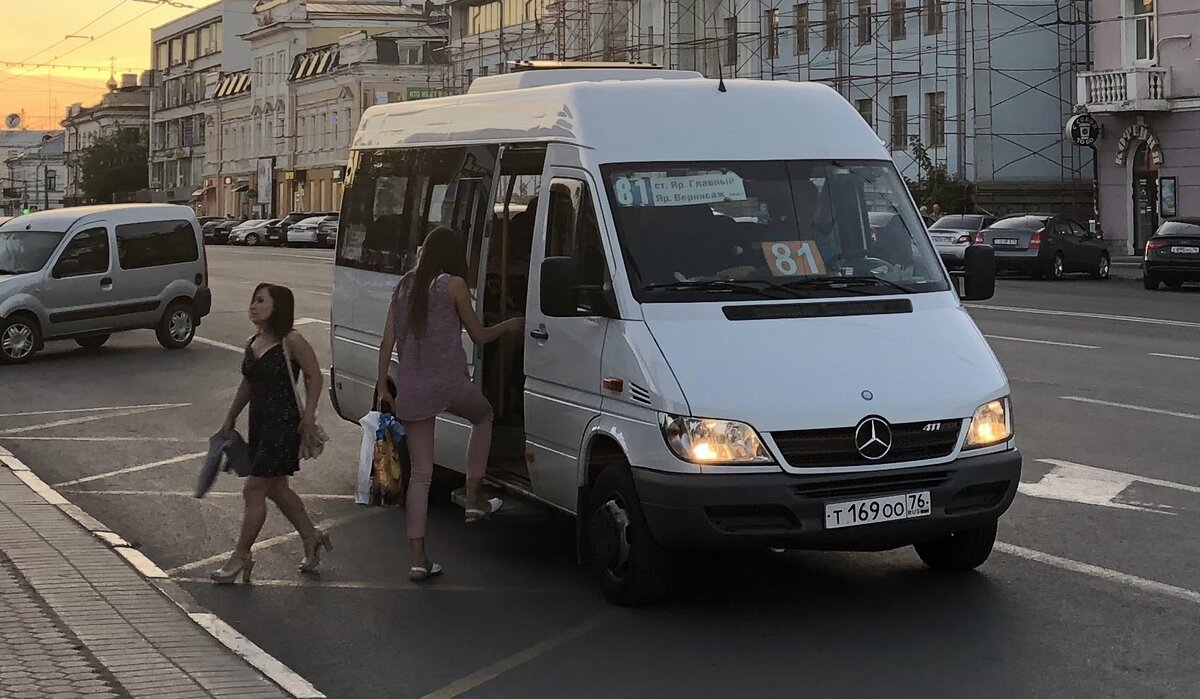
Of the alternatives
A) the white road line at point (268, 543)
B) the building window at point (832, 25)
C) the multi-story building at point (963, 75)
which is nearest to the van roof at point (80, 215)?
the white road line at point (268, 543)

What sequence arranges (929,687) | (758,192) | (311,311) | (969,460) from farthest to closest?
(311,311)
(758,192)
(969,460)
(929,687)

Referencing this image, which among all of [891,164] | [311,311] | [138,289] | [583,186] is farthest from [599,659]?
[311,311]

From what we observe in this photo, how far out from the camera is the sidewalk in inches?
247

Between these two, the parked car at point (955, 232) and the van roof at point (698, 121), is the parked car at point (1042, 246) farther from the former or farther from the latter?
the van roof at point (698, 121)

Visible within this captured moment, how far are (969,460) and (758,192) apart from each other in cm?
166

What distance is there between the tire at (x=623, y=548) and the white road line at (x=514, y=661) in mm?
152

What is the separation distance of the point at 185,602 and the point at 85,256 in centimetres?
1480

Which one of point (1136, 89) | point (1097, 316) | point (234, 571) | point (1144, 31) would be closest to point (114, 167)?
point (1144, 31)

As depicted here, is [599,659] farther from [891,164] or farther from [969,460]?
[891,164]

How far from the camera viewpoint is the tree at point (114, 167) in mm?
134750

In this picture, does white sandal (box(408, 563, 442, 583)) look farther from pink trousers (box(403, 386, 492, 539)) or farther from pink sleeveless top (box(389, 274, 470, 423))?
pink sleeveless top (box(389, 274, 470, 423))

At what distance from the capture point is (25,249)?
71.5 ft

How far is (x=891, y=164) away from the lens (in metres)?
8.81

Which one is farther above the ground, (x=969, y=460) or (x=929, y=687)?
(x=969, y=460)
